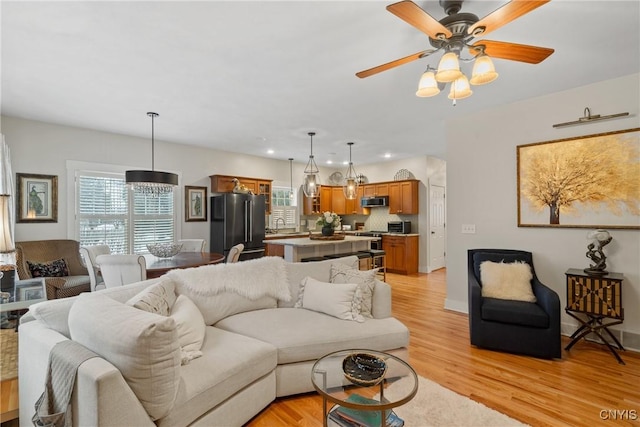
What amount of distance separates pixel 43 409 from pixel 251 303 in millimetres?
1567

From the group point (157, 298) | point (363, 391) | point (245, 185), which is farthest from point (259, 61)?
point (245, 185)

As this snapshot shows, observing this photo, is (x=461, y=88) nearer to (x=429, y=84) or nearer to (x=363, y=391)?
(x=429, y=84)

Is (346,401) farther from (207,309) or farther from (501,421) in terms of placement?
(207,309)

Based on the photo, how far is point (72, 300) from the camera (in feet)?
6.08

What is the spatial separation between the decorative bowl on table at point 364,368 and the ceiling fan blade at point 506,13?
6.39 ft

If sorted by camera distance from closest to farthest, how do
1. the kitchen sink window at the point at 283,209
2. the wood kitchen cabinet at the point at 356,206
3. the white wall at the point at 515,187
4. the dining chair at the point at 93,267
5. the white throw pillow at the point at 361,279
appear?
1. the white throw pillow at the point at 361,279
2. the white wall at the point at 515,187
3. the dining chair at the point at 93,267
4. the kitchen sink window at the point at 283,209
5. the wood kitchen cabinet at the point at 356,206

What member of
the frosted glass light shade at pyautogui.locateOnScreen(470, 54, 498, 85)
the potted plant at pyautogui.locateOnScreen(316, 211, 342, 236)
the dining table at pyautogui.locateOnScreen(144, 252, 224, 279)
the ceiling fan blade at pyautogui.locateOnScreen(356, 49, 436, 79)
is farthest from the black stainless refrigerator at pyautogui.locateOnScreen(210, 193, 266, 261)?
the frosted glass light shade at pyautogui.locateOnScreen(470, 54, 498, 85)

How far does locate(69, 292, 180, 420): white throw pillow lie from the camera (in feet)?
4.46

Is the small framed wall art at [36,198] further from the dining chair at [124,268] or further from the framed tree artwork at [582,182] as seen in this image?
the framed tree artwork at [582,182]

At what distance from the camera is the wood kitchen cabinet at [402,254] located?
6957 mm

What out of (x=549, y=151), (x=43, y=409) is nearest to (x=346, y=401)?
(x=43, y=409)

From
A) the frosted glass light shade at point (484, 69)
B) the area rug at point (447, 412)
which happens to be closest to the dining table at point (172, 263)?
the area rug at point (447, 412)

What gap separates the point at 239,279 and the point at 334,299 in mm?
874

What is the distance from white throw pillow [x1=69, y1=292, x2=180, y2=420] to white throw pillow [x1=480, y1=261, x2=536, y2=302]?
306cm
